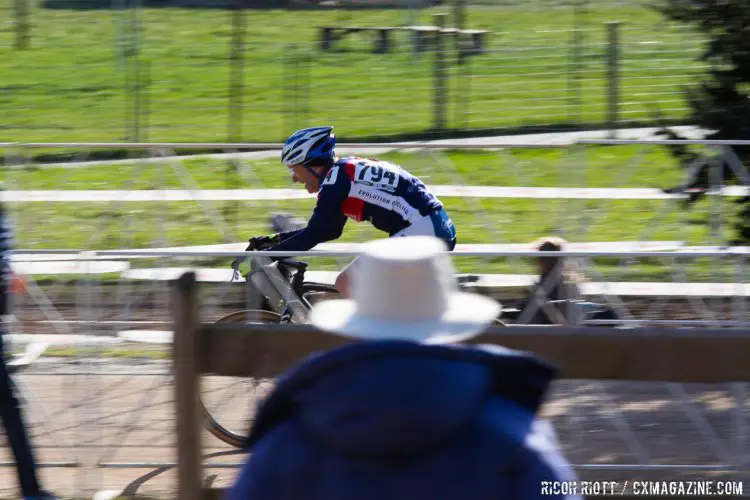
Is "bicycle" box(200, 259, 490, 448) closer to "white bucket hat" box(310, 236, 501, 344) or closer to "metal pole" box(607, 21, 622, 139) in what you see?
"white bucket hat" box(310, 236, 501, 344)

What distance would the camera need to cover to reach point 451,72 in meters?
15.1

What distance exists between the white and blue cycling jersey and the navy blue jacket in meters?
3.71

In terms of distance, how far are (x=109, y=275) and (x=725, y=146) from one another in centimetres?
457

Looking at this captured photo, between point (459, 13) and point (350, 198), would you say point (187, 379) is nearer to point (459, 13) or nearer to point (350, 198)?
point (350, 198)

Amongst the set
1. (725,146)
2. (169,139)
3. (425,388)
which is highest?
(425,388)

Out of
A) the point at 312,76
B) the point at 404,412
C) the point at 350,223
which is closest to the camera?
the point at 404,412

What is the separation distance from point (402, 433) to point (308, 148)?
420cm

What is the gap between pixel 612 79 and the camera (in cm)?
1374

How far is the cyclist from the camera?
588cm

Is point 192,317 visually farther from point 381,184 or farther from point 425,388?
point 381,184

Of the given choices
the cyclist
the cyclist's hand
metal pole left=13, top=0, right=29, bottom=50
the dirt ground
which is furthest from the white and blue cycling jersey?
metal pole left=13, top=0, right=29, bottom=50

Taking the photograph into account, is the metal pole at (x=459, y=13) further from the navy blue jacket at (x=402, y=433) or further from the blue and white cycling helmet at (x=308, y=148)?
the navy blue jacket at (x=402, y=433)

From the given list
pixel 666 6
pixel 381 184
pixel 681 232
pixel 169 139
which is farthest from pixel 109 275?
pixel 169 139

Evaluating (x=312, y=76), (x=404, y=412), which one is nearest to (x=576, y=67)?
(x=312, y=76)
